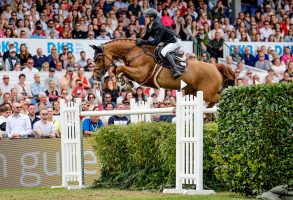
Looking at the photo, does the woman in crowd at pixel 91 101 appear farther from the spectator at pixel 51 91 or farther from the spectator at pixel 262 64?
the spectator at pixel 262 64

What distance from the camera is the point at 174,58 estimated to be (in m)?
18.8

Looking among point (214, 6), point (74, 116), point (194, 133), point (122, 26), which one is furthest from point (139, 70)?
point (214, 6)

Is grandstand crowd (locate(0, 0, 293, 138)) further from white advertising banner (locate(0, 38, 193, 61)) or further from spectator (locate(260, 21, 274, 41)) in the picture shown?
white advertising banner (locate(0, 38, 193, 61))

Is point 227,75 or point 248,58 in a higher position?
point 248,58

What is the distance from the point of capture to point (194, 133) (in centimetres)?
1352

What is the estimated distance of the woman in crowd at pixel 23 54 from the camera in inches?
931

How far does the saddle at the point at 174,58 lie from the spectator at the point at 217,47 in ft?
30.7

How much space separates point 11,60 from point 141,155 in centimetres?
956

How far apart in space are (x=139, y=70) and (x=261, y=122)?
6.88 metres

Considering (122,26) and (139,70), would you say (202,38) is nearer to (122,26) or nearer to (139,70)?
(122,26)

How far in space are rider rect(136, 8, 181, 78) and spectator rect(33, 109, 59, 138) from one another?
2494 mm

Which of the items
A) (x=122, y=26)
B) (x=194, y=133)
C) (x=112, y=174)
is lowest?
(x=112, y=174)

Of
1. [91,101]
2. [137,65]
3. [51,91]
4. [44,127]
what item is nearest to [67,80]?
[51,91]

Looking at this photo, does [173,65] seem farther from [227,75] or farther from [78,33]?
[78,33]
